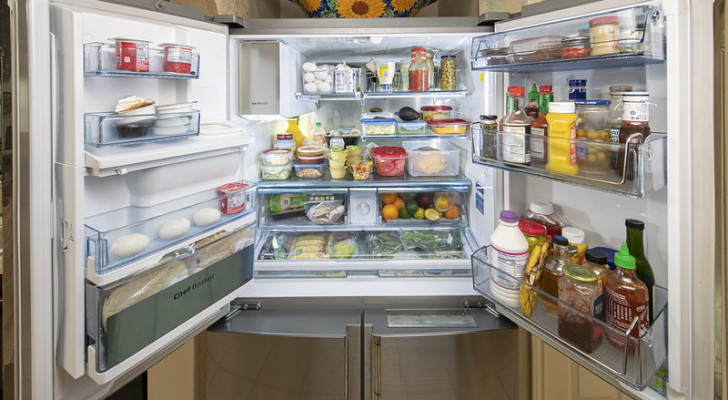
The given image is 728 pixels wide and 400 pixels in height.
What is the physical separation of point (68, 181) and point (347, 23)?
3.37ft

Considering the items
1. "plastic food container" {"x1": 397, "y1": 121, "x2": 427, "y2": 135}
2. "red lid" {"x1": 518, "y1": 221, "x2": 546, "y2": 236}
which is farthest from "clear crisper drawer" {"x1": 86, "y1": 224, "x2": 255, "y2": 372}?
"red lid" {"x1": 518, "y1": 221, "x2": 546, "y2": 236}

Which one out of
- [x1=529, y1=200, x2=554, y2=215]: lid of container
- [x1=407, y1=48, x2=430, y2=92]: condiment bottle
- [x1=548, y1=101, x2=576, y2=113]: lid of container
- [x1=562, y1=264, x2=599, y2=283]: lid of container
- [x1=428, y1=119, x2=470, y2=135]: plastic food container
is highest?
[x1=407, y1=48, x2=430, y2=92]: condiment bottle

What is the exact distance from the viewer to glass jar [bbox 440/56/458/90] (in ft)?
5.74

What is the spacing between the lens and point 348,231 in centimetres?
189

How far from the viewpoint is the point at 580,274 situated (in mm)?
925

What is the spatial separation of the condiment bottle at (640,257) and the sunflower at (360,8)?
1488 millimetres

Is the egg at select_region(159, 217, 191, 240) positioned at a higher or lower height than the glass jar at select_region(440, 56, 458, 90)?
lower

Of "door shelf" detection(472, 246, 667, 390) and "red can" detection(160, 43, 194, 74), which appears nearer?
Answer: "door shelf" detection(472, 246, 667, 390)

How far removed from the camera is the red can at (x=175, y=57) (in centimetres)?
107

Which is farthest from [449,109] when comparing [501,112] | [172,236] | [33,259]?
[33,259]

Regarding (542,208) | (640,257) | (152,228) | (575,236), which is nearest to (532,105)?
(542,208)

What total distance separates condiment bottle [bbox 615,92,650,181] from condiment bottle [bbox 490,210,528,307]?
317 mm

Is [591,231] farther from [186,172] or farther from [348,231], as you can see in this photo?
[186,172]

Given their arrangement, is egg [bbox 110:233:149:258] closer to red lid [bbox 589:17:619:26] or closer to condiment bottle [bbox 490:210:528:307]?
condiment bottle [bbox 490:210:528:307]
